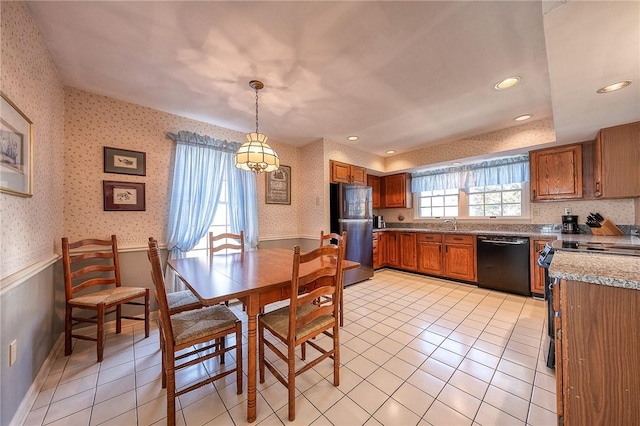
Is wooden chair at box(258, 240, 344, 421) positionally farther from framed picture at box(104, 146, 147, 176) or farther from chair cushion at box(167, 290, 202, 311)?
framed picture at box(104, 146, 147, 176)

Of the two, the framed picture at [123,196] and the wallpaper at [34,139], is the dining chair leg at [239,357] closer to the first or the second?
the wallpaper at [34,139]

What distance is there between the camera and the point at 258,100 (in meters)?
2.53

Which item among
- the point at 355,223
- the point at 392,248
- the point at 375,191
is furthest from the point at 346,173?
the point at 392,248

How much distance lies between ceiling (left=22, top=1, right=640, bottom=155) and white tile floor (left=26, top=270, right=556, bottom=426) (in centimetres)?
213

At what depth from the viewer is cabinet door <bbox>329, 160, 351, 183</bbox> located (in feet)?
12.8

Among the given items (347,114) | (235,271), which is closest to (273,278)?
(235,271)

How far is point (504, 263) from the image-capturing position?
3.37 meters

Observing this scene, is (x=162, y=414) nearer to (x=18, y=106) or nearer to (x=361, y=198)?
(x=18, y=106)

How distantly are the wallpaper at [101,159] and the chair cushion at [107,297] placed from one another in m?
0.61

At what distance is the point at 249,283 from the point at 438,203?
440cm

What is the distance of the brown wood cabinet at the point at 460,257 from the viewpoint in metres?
3.71

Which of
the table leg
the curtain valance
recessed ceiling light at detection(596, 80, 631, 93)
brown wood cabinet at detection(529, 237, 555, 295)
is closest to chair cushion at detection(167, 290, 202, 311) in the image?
the table leg

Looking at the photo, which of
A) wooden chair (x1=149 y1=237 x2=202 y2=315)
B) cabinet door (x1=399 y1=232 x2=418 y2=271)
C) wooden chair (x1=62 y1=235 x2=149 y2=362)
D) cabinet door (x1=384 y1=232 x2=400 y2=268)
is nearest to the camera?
wooden chair (x1=149 y1=237 x2=202 y2=315)

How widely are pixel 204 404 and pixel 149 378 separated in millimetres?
562
